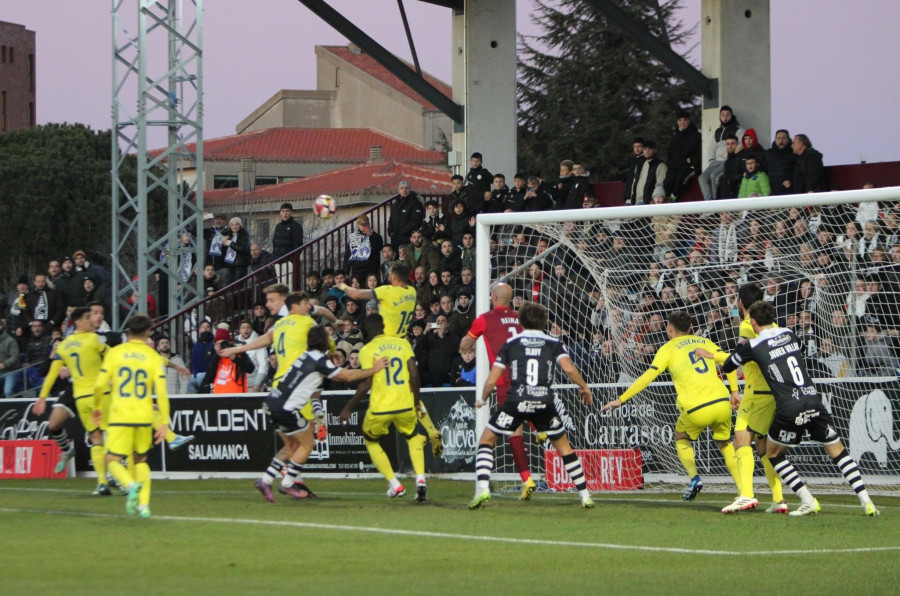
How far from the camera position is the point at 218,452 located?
1956 centimetres

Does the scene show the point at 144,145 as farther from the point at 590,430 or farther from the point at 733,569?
the point at 733,569

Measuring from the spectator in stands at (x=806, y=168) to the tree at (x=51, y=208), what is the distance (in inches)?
2033

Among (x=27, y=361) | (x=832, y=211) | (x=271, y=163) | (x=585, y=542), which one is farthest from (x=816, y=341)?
(x=271, y=163)

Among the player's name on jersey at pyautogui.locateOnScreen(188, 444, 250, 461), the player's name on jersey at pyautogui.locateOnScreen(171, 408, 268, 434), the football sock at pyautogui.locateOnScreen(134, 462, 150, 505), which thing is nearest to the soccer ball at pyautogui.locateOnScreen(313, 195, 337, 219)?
the player's name on jersey at pyautogui.locateOnScreen(171, 408, 268, 434)

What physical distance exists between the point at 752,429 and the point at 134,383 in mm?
5941

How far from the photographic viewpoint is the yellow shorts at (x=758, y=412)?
12469mm

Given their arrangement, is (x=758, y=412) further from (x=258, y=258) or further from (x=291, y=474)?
(x=258, y=258)

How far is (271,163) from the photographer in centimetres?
7131

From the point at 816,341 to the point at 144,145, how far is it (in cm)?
1429

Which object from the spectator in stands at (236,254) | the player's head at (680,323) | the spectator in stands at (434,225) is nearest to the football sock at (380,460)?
the player's head at (680,323)

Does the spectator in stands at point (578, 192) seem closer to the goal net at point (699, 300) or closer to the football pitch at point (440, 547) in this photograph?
the goal net at point (699, 300)

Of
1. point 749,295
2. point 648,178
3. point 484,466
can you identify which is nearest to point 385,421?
point 484,466

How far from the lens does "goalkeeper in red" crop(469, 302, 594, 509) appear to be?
12516 millimetres

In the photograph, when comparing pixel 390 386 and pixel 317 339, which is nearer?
pixel 317 339
